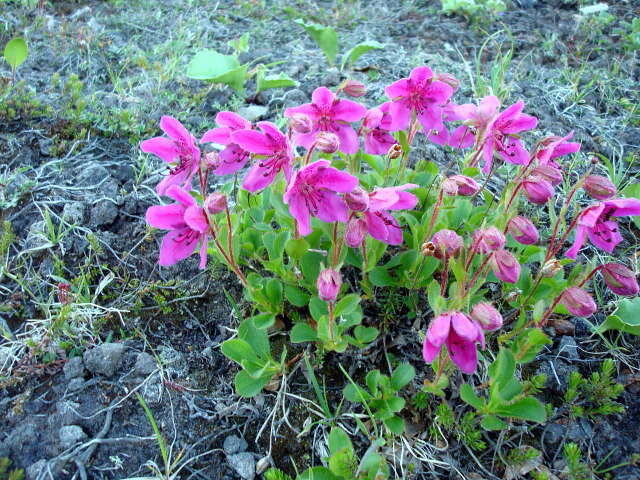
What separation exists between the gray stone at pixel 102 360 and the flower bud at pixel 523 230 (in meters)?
1.86

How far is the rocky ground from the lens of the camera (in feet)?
7.13

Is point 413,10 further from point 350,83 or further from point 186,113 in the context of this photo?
point 350,83

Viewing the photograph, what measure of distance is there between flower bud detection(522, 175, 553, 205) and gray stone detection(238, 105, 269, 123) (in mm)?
2243

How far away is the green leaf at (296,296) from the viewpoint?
2430mm

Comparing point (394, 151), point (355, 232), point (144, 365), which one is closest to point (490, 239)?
point (355, 232)

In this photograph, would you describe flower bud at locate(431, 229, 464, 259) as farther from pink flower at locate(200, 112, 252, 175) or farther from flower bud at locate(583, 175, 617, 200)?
pink flower at locate(200, 112, 252, 175)

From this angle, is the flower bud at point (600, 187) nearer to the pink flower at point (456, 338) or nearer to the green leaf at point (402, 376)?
the pink flower at point (456, 338)

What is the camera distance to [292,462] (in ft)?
7.04

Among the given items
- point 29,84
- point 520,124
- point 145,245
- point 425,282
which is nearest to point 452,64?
point 520,124

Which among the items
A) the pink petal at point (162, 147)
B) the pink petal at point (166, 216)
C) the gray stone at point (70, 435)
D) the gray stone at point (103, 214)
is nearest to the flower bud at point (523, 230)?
the pink petal at point (166, 216)

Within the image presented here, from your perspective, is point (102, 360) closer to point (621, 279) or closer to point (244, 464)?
point (244, 464)

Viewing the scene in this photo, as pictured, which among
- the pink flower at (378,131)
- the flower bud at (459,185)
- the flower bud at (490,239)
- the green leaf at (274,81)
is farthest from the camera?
the green leaf at (274,81)

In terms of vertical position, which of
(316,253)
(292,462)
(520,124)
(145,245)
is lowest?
(292,462)

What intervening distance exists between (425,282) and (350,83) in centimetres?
105
